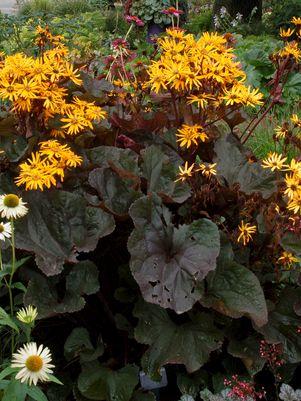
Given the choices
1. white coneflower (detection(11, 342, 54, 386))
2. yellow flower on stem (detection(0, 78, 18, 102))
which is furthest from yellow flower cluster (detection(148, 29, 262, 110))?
white coneflower (detection(11, 342, 54, 386))

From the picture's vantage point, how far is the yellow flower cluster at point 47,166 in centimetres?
204

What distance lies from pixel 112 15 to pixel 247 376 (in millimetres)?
9324

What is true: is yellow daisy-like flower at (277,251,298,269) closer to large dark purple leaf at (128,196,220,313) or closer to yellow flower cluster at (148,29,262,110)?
large dark purple leaf at (128,196,220,313)

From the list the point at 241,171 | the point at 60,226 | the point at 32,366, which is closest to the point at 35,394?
the point at 32,366

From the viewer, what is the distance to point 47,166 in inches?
82.1

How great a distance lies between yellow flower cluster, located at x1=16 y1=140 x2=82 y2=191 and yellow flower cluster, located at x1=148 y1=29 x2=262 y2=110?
0.41m

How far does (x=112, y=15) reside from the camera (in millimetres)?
10789

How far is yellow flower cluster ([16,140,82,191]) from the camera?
6.68 ft

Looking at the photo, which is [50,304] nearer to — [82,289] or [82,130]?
[82,289]

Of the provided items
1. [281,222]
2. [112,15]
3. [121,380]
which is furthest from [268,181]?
[112,15]

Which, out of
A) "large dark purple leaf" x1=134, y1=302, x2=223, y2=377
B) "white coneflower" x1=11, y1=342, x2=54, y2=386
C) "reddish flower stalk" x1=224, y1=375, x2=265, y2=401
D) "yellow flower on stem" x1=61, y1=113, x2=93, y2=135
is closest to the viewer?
"white coneflower" x1=11, y1=342, x2=54, y2=386

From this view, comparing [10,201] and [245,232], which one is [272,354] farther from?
[10,201]

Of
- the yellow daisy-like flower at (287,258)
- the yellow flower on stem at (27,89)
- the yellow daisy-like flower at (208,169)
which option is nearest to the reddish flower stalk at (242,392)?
the yellow daisy-like flower at (287,258)

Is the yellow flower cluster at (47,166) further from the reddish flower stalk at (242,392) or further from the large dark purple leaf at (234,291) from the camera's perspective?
the reddish flower stalk at (242,392)
